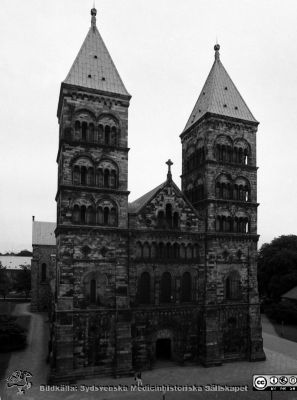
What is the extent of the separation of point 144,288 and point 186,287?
454 centimetres

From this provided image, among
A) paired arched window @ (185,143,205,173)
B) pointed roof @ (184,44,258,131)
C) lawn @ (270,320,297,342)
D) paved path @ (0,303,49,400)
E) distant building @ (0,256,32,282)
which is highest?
pointed roof @ (184,44,258,131)

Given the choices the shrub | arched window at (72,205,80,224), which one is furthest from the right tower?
the shrub

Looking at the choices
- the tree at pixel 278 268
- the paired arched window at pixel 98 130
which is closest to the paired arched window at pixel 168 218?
the paired arched window at pixel 98 130

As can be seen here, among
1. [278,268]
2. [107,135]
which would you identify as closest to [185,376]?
[107,135]

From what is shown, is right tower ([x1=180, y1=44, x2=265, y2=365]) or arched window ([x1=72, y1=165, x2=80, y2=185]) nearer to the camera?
arched window ([x1=72, y1=165, x2=80, y2=185])

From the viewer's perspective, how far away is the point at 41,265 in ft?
216

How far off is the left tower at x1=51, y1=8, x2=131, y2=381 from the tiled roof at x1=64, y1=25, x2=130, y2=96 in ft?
0.33

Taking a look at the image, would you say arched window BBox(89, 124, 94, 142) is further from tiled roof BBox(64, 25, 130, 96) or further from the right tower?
the right tower

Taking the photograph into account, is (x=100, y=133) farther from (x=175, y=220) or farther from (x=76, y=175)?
(x=175, y=220)

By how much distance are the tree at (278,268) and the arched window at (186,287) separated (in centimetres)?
3506

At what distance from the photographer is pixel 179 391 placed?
1083 inches

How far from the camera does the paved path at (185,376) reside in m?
26.5

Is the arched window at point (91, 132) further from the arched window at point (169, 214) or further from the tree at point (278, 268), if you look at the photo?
the tree at point (278, 268)

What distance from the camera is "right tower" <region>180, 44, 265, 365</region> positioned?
34.9 metres
